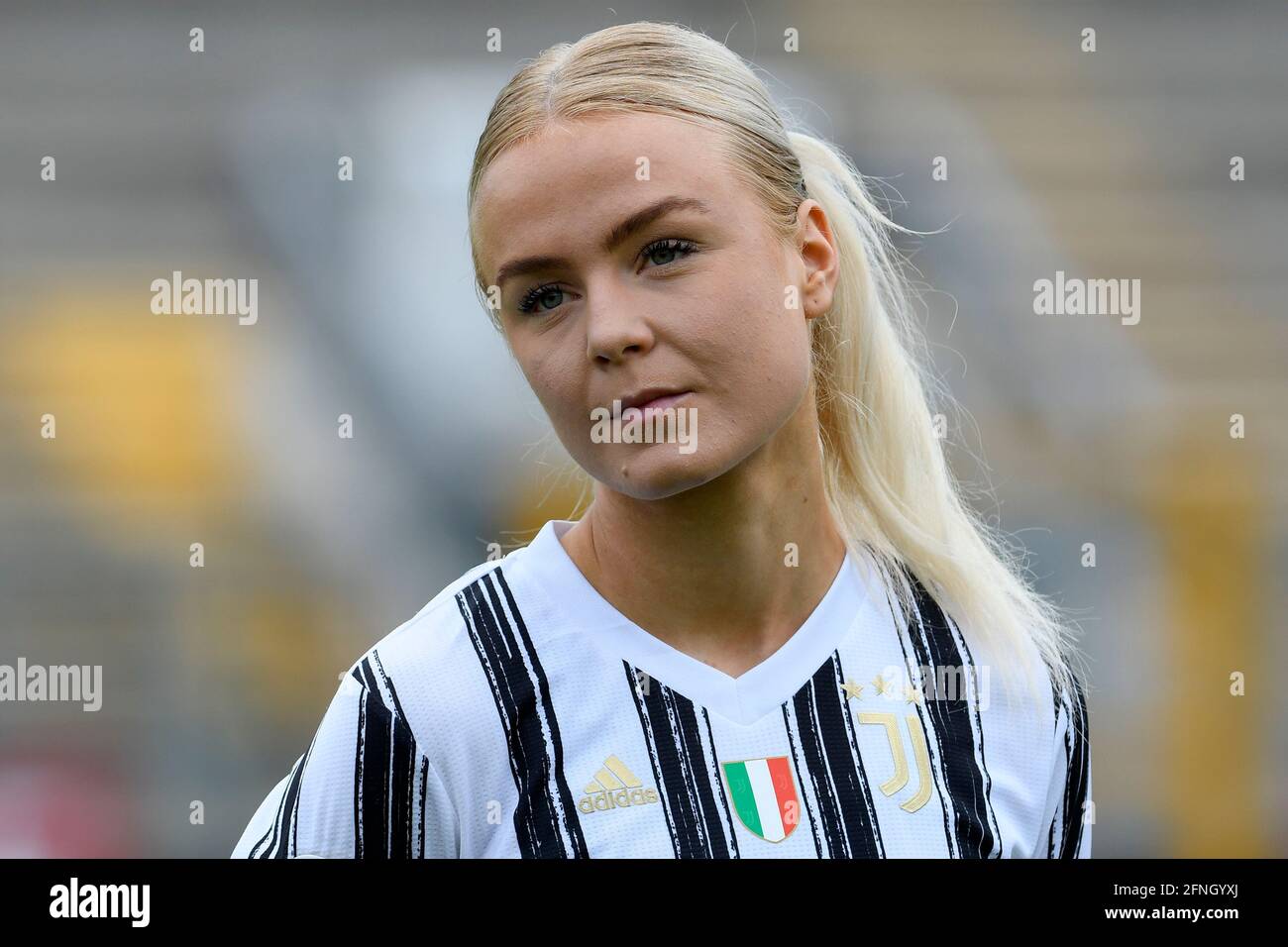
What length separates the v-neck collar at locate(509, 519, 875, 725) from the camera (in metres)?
1.75

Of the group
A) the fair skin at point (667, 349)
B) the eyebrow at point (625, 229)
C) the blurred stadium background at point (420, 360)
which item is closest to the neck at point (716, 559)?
the fair skin at point (667, 349)

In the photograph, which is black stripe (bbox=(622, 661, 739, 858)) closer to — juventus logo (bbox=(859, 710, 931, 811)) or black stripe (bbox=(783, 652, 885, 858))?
black stripe (bbox=(783, 652, 885, 858))

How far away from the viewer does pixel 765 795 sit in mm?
1696

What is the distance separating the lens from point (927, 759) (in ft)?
5.84

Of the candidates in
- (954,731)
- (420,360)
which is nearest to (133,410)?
(420,360)

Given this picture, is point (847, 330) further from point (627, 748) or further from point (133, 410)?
point (133, 410)

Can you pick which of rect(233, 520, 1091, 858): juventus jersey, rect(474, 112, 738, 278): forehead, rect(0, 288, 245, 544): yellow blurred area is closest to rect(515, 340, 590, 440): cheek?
rect(474, 112, 738, 278): forehead

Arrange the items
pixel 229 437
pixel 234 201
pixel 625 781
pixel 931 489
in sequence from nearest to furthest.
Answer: pixel 625 781 → pixel 931 489 → pixel 229 437 → pixel 234 201

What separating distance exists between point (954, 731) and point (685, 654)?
0.41 meters

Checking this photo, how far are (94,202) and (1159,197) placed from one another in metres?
4.35

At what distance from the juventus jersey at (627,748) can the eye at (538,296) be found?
364 millimetres

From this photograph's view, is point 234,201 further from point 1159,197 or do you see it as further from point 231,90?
point 1159,197

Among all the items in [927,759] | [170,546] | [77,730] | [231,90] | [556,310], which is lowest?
[77,730]

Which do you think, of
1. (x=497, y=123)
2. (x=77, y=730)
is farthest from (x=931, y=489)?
(x=77, y=730)
